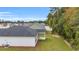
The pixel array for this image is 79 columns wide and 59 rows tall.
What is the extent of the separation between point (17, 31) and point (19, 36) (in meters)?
0.05

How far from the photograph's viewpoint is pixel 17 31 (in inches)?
93.7

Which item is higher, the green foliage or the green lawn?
the green foliage

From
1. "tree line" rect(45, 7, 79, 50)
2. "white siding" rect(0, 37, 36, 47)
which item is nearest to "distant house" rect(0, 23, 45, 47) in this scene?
"white siding" rect(0, 37, 36, 47)

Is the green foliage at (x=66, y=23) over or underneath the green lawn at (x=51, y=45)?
over

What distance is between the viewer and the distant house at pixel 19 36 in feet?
7.77

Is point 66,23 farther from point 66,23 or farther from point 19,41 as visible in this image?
point 19,41

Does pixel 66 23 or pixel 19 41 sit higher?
pixel 66 23

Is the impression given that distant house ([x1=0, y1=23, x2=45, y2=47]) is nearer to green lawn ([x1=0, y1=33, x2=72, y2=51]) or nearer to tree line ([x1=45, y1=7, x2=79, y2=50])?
green lawn ([x1=0, y1=33, x2=72, y2=51])

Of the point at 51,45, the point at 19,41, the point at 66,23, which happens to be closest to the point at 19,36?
the point at 19,41

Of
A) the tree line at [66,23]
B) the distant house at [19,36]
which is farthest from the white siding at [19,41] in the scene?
the tree line at [66,23]

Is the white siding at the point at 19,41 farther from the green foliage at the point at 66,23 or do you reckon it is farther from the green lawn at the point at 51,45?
the green foliage at the point at 66,23

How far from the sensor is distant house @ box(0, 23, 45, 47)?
2369 millimetres
